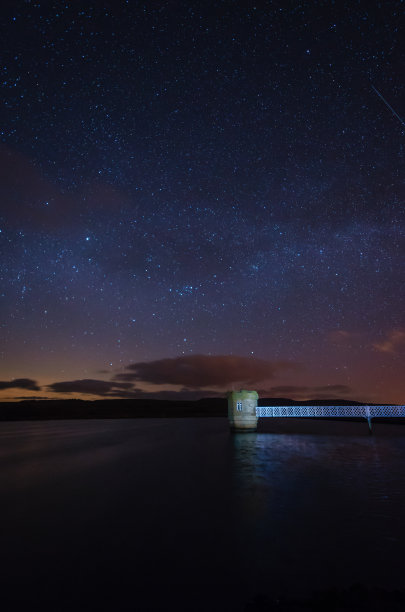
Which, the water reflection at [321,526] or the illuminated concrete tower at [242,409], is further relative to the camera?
A: the illuminated concrete tower at [242,409]

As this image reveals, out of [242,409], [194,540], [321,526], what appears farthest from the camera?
[242,409]

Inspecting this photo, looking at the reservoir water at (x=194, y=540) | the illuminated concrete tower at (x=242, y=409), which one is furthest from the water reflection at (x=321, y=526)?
the illuminated concrete tower at (x=242, y=409)

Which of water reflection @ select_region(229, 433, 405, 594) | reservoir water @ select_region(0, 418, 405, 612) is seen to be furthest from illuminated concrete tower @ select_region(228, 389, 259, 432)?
reservoir water @ select_region(0, 418, 405, 612)

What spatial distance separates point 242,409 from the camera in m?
61.9

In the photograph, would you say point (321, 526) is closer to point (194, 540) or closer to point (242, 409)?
point (194, 540)

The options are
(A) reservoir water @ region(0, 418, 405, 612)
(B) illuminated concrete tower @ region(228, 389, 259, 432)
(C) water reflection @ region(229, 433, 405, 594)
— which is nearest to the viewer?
(A) reservoir water @ region(0, 418, 405, 612)

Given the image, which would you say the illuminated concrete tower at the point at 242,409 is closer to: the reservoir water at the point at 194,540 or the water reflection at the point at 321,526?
the water reflection at the point at 321,526

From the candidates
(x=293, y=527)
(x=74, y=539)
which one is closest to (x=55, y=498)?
(x=74, y=539)

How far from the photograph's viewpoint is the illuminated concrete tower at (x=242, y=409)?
5984 centimetres

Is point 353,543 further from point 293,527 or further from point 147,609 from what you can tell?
point 147,609

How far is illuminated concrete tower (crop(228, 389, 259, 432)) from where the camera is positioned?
196ft

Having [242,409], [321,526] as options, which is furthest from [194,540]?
[242,409]

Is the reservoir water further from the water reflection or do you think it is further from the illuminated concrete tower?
the illuminated concrete tower

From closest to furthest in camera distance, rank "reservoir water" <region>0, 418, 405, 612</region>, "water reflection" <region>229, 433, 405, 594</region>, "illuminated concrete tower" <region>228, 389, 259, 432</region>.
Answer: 1. "reservoir water" <region>0, 418, 405, 612</region>
2. "water reflection" <region>229, 433, 405, 594</region>
3. "illuminated concrete tower" <region>228, 389, 259, 432</region>
